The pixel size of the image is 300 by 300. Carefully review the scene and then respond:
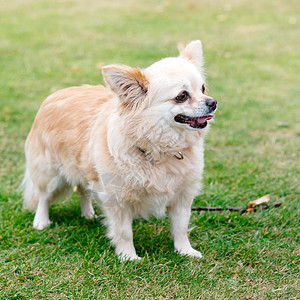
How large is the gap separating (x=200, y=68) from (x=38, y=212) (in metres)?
1.80

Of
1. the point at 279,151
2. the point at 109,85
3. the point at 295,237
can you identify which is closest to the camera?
the point at 109,85

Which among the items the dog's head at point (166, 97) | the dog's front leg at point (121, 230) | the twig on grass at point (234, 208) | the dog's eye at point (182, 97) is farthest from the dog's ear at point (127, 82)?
the twig on grass at point (234, 208)

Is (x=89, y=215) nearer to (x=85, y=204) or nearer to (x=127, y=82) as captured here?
(x=85, y=204)

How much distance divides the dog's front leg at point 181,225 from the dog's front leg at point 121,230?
0.32 m

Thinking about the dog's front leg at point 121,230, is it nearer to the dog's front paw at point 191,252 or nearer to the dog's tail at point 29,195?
the dog's front paw at point 191,252

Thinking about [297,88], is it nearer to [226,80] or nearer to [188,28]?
[226,80]

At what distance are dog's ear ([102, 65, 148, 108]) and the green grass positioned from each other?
1.10 m

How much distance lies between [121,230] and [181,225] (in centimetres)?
44

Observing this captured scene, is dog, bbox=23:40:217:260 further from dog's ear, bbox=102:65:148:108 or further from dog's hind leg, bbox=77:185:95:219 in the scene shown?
dog's hind leg, bbox=77:185:95:219

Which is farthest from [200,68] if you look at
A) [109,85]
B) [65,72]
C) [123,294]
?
[65,72]

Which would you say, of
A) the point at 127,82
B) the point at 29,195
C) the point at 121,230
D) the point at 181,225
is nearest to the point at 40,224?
the point at 29,195

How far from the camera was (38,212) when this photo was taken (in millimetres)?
3680

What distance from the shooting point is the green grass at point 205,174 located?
2840 millimetres

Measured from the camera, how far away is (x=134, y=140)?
2826mm
